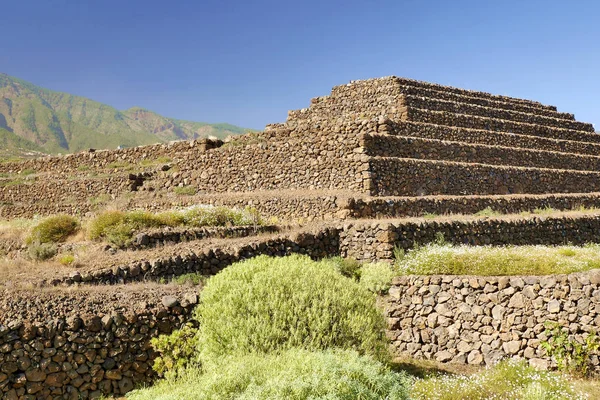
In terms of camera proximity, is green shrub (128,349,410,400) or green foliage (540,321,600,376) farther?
green foliage (540,321,600,376)

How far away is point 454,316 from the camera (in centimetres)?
1193

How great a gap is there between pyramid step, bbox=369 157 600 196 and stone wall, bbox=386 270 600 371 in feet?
25.4

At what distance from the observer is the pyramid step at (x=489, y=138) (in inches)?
964

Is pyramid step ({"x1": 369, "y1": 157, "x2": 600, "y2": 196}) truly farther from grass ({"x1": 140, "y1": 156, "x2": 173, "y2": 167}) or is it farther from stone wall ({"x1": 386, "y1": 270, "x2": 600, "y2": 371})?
grass ({"x1": 140, "y1": 156, "x2": 173, "y2": 167})

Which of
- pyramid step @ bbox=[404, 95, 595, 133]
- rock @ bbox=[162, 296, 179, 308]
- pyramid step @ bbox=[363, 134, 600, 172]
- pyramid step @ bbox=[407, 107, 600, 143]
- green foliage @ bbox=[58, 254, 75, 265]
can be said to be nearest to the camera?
rock @ bbox=[162, 296, 179, 308]

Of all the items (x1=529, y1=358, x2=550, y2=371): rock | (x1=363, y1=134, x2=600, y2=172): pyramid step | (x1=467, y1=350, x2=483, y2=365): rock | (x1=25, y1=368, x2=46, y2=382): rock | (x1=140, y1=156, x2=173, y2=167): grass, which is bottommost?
(x1=25, y1=368, x2=46, y2=382): rock

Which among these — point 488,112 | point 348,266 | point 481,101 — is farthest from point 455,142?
point 348,266

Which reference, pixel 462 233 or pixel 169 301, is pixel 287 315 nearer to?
pixel 169 301

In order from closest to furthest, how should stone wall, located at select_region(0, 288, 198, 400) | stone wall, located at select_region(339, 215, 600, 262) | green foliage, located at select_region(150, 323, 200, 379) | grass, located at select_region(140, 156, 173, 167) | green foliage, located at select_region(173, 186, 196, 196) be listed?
stone wall, located at select_region(0, 288, 198, 400) < green foliage, located at select_region(150, 323, 200, 379) < stone wall, located at select_region(339, 215, 600, 262) < green foliage, located at select_region(173, 186, 196, 196) < grass, located at select_region(140, 156, 173, 167)

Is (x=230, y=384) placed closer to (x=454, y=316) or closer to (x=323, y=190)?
(x=454, y=316)

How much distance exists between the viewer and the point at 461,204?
69.0ft

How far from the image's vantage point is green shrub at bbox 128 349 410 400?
6027mm

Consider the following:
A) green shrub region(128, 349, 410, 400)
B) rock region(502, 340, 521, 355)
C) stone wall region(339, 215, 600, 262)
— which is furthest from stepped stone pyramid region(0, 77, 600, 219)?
green shrub region(128, 349, 410, 400)

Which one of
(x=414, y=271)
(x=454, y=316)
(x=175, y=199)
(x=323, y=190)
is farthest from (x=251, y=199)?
(x=454, y=316)
